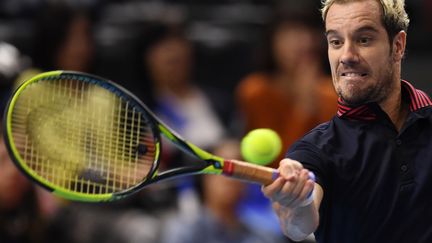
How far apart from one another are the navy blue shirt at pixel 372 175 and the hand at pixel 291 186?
3.8 inches

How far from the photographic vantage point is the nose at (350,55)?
Answer: 3.04m

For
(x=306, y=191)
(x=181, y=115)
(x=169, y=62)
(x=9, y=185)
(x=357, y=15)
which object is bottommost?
(x=9, y=185)

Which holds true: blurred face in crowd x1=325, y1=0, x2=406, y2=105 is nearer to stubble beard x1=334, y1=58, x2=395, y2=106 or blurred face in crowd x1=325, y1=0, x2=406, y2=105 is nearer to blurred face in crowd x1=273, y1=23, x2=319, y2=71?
stubble beard x1=334, y1=58, x2=395, y2=106

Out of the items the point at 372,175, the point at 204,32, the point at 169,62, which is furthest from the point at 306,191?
the point at 204,32

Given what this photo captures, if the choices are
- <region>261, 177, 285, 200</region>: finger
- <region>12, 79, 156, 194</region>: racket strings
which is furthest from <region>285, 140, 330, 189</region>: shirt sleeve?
<region>12, 79, 156, 194</region>: racket strings

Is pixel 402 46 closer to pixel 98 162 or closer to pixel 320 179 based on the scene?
pixel 320 179

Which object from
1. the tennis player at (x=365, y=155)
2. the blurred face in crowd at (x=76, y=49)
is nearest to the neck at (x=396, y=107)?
the tennis player at (x=365, y=155)

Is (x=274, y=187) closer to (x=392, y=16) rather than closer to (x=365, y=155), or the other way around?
(x=365, y=155)

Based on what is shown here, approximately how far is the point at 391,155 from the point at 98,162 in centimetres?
116

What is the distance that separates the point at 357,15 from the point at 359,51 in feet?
0.36

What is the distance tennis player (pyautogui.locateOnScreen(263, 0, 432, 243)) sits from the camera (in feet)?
9.96

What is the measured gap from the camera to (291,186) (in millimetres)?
2934

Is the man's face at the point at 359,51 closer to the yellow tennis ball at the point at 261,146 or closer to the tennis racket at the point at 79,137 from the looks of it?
the yellow tennis ball at the point at 261,146

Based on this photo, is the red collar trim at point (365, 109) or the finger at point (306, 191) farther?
the red collar trim at point (365, 109)
